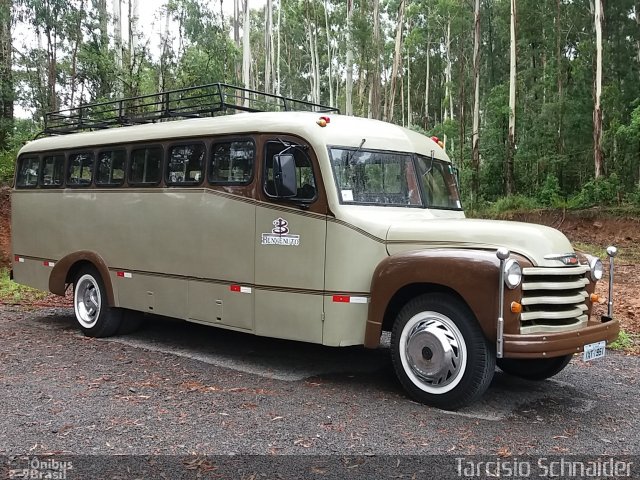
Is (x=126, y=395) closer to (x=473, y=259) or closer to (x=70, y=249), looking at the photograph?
(x=473, y=259)

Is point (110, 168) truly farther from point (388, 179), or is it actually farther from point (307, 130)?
point (388, 179)

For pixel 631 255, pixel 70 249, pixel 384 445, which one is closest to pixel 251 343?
pixel 70 249

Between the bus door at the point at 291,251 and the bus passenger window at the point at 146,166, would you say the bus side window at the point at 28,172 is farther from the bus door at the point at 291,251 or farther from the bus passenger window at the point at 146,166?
the bus door at the point at 291,251

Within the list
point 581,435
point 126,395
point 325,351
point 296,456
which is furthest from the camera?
point 325,351

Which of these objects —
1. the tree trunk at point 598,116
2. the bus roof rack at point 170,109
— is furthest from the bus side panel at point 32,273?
the tree trunk at point 598,116

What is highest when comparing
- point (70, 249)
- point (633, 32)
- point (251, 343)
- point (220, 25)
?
point (220, 25)

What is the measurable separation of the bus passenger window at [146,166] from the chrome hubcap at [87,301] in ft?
5.94

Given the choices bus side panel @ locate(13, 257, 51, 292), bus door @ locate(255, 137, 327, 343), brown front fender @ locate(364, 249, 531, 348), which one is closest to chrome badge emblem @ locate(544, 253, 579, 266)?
brown front fender @ locate(364, 249, 531, 348)

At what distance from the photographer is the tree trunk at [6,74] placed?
74.5 feet

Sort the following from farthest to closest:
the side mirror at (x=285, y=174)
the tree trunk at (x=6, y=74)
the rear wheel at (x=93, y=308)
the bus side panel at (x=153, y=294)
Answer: the tree trunk at (x=6, y=74)
the rear wheel at (x=93, y=308)
the bus side panel at (x=153, y=294)
the side mirror at (x=285, y=174)

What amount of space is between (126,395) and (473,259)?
354 centimetres

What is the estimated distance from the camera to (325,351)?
315 inches

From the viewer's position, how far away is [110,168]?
8.88m

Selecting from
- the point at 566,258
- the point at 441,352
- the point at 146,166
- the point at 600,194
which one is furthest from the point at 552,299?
the point at 600,194
